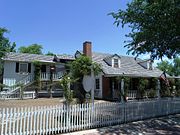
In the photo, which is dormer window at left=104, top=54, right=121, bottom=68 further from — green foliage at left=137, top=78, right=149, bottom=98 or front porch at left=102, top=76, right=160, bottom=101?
green foliage at left=137, top=78, right=149, bottom=98

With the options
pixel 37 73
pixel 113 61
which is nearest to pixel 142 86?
pixel 113 61

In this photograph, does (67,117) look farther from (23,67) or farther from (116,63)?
(23,67)

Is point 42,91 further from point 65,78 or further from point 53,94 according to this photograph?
point 65,78

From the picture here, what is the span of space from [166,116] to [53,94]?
19198mm

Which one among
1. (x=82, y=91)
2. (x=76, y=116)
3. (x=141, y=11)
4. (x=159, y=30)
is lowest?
(x=76, y=116)

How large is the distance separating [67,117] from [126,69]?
851 inches

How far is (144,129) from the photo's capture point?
12141 millimetres

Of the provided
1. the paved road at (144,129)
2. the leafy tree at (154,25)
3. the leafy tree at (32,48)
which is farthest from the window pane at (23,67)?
the leafy tree at (32,48)

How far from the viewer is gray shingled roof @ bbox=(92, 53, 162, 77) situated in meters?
29.0

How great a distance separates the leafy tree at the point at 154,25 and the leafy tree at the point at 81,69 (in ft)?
14.6

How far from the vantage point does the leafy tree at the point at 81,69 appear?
13445 millimetres

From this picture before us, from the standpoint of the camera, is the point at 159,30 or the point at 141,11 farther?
the point at 141,11

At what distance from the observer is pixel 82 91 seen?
45.8ft

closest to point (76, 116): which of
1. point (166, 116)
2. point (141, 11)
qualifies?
point (166, 116)
